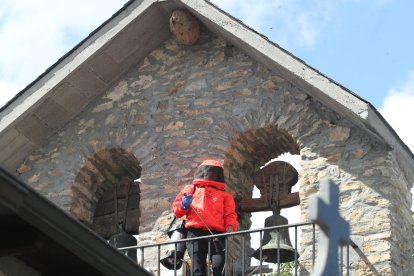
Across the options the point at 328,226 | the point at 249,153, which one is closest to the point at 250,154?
the point at 249,153

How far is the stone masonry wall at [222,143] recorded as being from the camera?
12.0 metres

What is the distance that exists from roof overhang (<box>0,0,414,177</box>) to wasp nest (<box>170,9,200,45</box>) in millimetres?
110

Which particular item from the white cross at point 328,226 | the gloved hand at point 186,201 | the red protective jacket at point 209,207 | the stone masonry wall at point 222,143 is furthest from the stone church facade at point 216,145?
the white cross at point 328,226

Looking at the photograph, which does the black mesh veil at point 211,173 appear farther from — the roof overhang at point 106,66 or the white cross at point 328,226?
the white cross at point 328,226

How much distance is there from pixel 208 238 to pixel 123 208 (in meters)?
2.21

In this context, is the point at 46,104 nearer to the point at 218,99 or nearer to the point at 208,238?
the point at 218,99

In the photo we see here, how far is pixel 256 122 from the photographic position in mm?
12836

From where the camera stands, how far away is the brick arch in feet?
42.3

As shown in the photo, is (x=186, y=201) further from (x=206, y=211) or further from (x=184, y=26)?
(x=184, y=26)

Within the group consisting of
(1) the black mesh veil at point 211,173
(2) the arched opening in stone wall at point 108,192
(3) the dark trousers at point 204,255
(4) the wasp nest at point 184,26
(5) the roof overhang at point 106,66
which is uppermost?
(4) the wasp nest at point 184,26

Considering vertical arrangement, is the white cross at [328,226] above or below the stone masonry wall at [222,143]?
below

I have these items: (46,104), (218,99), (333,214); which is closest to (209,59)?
(218,99)

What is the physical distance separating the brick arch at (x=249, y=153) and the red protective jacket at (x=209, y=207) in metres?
0.86

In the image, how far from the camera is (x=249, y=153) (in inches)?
517
